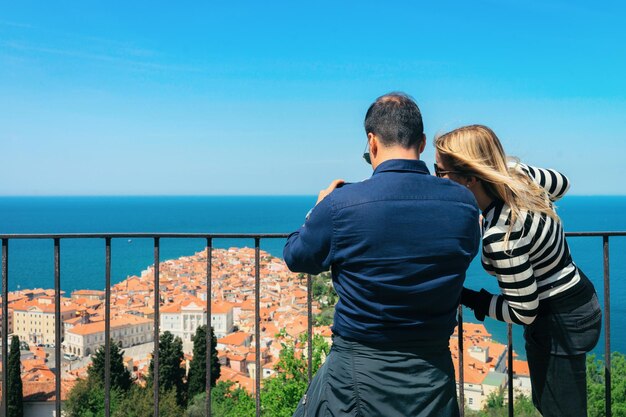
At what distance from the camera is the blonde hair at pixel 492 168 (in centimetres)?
164

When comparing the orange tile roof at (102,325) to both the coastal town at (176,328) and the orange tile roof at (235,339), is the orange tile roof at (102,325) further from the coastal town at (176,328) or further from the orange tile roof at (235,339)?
the orange tile roof at (235,339)

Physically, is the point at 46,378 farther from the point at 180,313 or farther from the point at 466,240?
the point at 466,240

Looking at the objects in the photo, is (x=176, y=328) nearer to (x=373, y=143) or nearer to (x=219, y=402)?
(x=219, y=402)

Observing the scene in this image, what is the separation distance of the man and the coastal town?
3124cm

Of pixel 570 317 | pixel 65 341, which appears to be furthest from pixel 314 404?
pixel 65 341

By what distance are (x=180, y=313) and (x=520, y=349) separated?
35.0m

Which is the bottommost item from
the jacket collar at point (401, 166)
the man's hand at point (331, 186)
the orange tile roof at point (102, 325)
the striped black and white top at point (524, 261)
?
the orange tile roof at point (102, 325)

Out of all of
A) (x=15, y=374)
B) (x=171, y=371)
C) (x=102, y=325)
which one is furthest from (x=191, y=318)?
(x=15, y=374)

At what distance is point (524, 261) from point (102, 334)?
182 ft

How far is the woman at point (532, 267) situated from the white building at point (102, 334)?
4661 cm

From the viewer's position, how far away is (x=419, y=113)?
153 centimetres

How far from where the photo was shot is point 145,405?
98.9 feet

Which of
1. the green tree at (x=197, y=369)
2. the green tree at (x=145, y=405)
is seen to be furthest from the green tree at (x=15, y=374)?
the green tree at (x=197, y=369)

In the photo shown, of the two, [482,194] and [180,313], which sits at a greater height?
[482,194]
